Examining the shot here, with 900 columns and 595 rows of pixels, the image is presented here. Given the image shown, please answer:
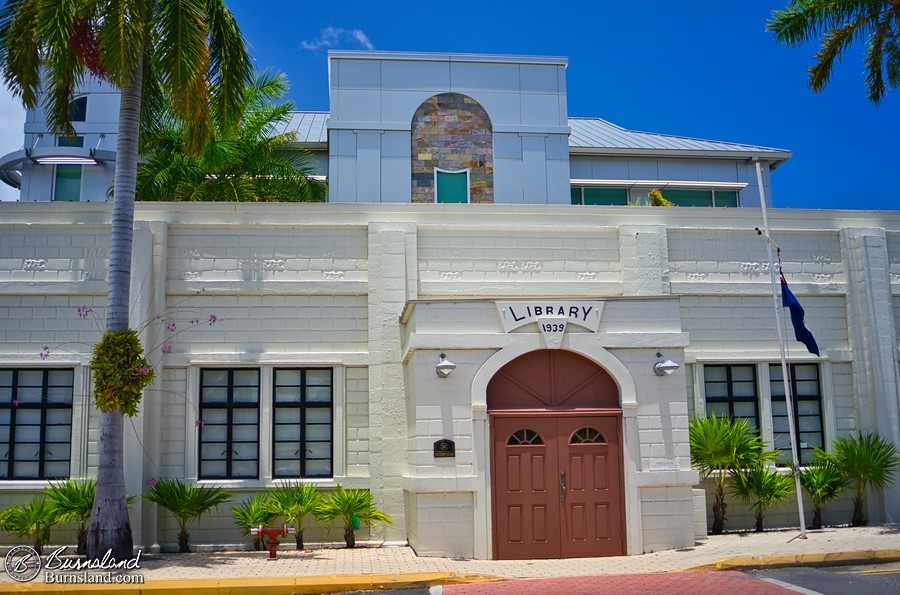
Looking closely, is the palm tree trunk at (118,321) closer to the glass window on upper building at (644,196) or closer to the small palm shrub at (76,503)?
the small palm shrub at (76,503)

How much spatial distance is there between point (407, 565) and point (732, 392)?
22.6 feet

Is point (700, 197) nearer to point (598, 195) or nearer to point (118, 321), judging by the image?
point (598, 195)

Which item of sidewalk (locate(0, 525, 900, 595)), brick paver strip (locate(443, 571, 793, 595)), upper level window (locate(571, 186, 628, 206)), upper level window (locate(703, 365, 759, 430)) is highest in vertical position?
upper level window (locate(571, 186, 628, 206))

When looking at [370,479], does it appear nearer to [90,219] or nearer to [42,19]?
[90,219]

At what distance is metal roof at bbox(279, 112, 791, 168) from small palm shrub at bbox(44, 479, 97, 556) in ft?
58.0

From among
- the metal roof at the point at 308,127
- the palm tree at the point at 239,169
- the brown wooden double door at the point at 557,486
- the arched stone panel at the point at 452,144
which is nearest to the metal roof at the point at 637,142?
the arched stone panel at the point at 452,144

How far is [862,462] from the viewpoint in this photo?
15852 millimetres

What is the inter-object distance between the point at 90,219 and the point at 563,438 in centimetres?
862

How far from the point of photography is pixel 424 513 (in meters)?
13.6

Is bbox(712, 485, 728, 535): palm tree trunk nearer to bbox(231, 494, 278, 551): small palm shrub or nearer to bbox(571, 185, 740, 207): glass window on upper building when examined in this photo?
bbox(231, 494, 278, 551): small palm shrub

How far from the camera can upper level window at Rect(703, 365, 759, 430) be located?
1636cm

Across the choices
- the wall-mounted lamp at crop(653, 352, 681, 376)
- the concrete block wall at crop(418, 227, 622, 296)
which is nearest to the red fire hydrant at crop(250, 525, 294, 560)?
→ the concrete block wall at crop(418, 227, 622, 296)

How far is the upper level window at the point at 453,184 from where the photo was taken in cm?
2512

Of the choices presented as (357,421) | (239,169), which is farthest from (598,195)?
(357,421)
